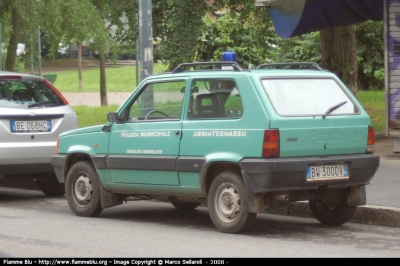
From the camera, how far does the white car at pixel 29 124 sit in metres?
11.3

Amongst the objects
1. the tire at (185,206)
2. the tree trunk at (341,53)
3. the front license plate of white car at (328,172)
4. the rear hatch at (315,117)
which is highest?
the tree trunk at (341,53)

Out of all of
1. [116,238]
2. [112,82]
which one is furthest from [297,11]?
[112,82]

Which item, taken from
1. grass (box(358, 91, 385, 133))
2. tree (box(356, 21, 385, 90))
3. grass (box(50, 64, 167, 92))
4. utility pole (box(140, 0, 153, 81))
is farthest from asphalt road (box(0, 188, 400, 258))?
grass (box(50, 64, 167, 92))

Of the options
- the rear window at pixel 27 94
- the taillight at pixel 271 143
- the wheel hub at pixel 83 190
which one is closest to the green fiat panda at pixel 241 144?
the taillight at pixel 271 143

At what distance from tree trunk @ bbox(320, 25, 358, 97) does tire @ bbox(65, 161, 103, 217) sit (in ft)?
27.1

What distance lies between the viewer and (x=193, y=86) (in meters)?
9.18

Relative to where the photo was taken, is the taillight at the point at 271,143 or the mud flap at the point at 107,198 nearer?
the taillight at the point at 271,143

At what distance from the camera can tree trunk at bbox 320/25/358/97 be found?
17.3 meters

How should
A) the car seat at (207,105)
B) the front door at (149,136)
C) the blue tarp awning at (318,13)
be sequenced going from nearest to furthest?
the car seat at (207,105)
the front door at (149,136)
the blue tarp awning at (318,13)

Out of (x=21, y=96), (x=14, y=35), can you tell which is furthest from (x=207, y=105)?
(x=14, y=35)

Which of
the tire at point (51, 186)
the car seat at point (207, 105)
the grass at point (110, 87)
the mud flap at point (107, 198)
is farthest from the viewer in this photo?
the grass at point (110, 87)

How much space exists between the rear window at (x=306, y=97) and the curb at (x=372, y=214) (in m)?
1.18

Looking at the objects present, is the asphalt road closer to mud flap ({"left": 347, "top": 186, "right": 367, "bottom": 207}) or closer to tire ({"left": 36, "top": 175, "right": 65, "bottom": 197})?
mud flap ({"left": 347, "top": 186, "right": 367, "bottom": 207})

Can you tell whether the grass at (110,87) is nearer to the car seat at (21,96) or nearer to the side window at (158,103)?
the car seat at (21,96)
